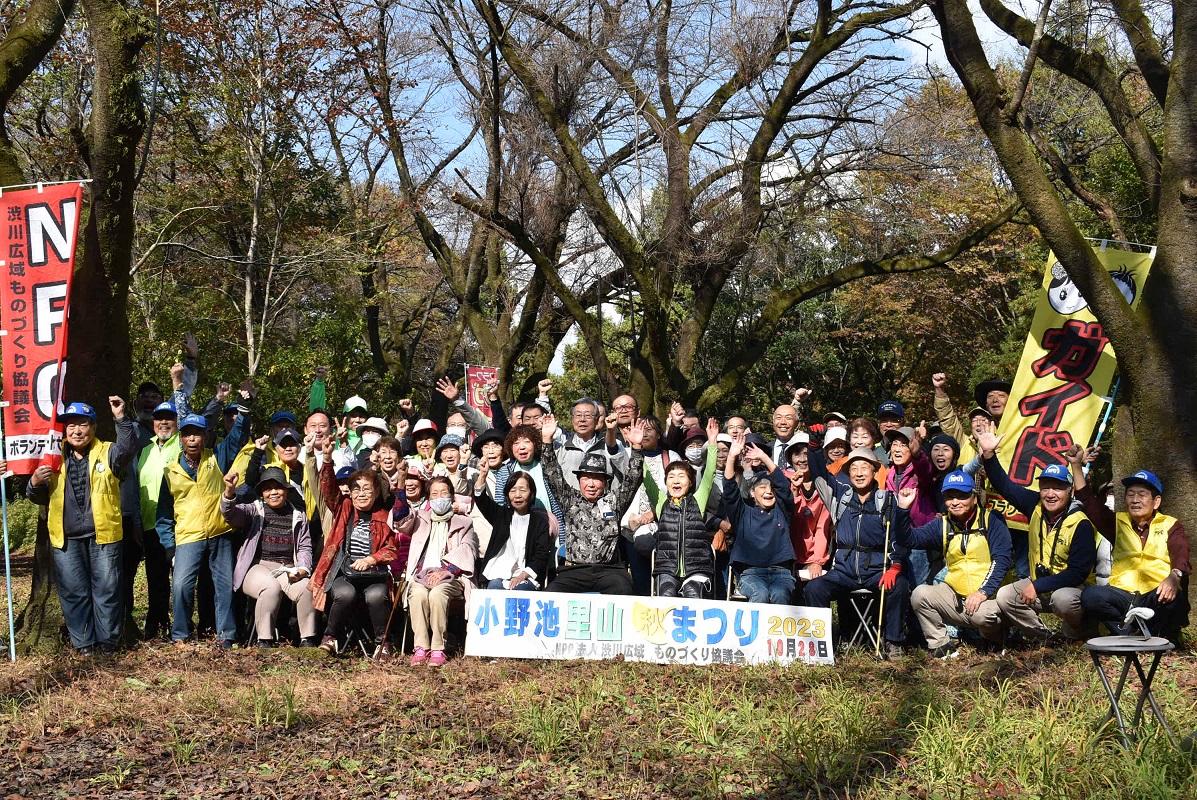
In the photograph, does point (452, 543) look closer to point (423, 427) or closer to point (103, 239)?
point (423, 427)

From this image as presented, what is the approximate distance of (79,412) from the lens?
8.90 meters

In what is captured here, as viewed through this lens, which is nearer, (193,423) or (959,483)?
(959,483)

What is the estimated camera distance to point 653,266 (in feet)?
57.6

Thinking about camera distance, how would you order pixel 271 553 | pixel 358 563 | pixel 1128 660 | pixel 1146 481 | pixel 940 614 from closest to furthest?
pixel 1128 660
pixel 1146 481
pixel 940 614
pixel 358 563
pixel 271 553

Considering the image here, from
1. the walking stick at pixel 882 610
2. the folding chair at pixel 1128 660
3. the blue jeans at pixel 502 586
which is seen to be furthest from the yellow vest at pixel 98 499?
the folding chair at pixel 1128 660

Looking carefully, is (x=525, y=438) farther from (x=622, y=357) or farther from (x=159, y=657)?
(x=622, y=357)

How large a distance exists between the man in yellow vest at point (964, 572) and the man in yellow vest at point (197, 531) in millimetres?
5589

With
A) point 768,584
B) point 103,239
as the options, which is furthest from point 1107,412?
point 103,239

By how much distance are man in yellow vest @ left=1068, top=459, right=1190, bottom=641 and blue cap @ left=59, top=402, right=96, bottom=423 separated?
24.7 ft

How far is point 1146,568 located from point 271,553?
6748mm

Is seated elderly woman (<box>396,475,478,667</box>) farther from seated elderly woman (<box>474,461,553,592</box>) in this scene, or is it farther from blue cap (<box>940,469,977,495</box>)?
blue cap (<box>940,469,977,495</box>)

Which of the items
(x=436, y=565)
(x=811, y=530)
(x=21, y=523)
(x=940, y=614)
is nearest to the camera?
(x=940, y=614)

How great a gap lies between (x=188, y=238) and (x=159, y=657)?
1522cm

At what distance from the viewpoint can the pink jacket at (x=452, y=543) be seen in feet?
30.4
